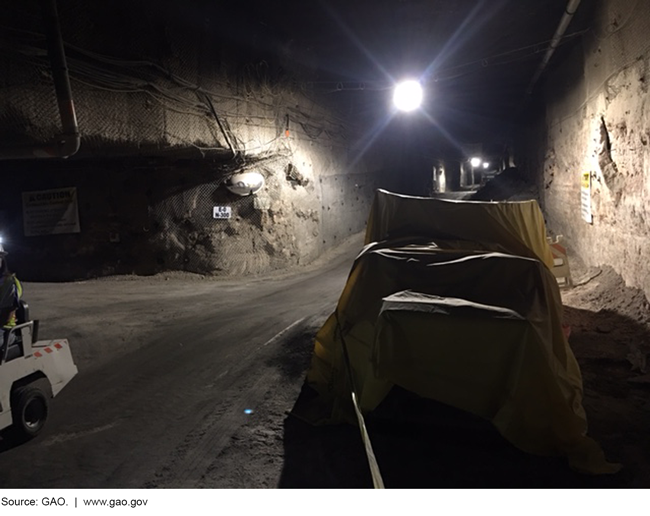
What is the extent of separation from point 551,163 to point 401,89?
19.7 feet

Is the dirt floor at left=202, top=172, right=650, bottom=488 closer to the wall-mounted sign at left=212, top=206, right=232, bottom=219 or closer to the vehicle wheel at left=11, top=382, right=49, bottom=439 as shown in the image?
the vehicle wheel at left=11, top=382, right=49, bottom=439

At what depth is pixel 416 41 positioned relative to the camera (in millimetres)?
12875

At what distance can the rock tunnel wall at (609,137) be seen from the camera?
6660 mm

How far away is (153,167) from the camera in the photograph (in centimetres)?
1226

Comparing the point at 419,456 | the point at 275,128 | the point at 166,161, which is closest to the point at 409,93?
the point at 275,128

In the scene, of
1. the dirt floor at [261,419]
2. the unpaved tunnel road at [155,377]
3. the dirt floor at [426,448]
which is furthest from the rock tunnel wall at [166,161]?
the dirt floor at [426,448]

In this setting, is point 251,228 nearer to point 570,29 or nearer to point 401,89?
point 401,89

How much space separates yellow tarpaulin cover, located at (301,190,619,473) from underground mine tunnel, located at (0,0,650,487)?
4.98 ft

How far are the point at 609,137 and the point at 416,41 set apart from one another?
6.76 m

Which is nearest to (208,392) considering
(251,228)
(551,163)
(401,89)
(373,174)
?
(251,228)

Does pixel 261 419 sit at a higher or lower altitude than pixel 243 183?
lower

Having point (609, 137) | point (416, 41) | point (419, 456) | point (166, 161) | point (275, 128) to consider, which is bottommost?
point (419, 456)

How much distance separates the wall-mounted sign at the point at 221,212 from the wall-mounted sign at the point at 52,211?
376 cm

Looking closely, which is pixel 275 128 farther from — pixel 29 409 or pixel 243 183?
pixel 29 409
